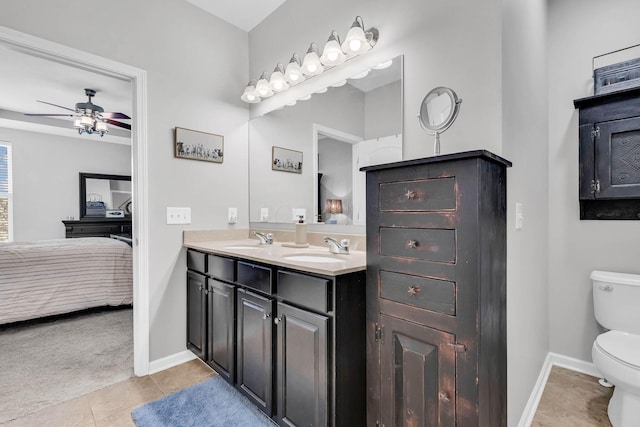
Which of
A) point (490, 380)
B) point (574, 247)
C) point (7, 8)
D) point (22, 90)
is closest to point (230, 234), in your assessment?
point (7, 8)

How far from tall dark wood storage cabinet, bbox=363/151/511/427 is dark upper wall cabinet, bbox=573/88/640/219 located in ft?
3.89

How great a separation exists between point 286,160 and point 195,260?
1041 millimetres

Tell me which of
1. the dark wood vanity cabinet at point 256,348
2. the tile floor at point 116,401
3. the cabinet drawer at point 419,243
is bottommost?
the tile floor at point 116,401

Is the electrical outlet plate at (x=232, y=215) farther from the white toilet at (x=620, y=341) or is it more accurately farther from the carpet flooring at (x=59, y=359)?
the white toilet at (x=620, y=341)

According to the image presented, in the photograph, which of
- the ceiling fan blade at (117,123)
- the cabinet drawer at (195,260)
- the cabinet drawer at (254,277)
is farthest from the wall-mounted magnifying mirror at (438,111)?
the ceiling fan blade at (117,123)

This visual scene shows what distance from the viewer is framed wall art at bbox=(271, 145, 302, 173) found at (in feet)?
7.89

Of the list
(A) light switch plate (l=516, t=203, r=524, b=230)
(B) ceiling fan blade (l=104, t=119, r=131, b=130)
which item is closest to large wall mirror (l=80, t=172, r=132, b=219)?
(B) ceiling fan blade (l=104, t=119, r=131, b=130)

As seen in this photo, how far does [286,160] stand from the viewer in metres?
2.50

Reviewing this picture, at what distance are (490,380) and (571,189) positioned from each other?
1.67 metres

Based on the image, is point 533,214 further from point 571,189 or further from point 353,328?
point 353,328

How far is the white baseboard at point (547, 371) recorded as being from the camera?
1622 millimetres

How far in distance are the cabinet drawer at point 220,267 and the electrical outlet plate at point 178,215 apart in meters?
0.44

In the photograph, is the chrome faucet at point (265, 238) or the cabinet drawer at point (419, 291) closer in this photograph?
the cabinet drawer at point (419, 291)

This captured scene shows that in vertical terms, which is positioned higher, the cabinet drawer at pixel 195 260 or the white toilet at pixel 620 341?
the cabinet drawer at pixel 195 260
